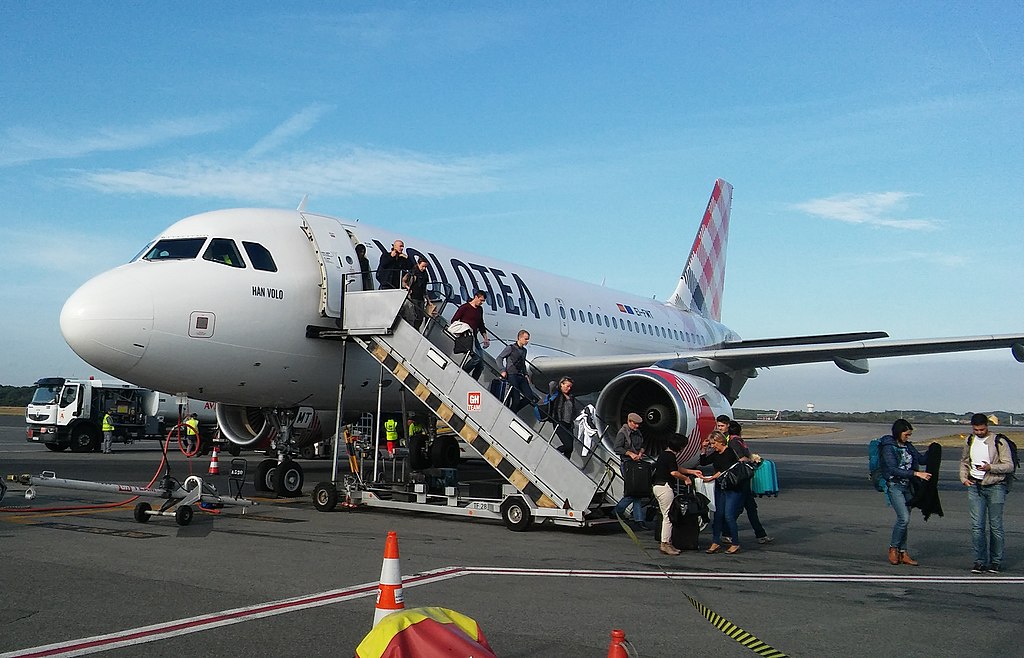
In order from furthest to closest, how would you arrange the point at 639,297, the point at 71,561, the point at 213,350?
the point at 639,297, the point at 213,350, the point at 71,561

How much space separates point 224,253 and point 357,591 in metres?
6.50

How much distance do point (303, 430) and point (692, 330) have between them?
50.0 feet

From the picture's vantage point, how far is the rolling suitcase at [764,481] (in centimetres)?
1030

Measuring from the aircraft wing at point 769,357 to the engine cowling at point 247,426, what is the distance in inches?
173

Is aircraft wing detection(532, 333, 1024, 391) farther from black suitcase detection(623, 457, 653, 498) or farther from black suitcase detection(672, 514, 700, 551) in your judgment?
black suitcase detection(672, 514, 700, 551)

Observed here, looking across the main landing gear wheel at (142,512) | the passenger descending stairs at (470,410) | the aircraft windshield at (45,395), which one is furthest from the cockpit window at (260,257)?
the aircraft windshield at (45,395)

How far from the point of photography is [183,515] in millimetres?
9422

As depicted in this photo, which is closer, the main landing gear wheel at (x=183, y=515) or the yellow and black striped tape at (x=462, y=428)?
the main landing gear wheel at (x=183, y=515)

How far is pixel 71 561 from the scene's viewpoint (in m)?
7.14

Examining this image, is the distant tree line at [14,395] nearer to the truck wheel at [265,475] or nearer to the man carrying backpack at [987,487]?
the truck wheel at [265,475]

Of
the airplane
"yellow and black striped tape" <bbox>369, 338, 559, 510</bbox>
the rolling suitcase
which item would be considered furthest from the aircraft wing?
the rolling suitcase

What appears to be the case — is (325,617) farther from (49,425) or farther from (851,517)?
(49,425)

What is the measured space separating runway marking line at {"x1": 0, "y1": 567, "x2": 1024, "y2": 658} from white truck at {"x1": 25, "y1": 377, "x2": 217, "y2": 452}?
2008cm

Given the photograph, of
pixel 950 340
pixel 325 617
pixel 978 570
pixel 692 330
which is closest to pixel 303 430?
pixel 325 617
